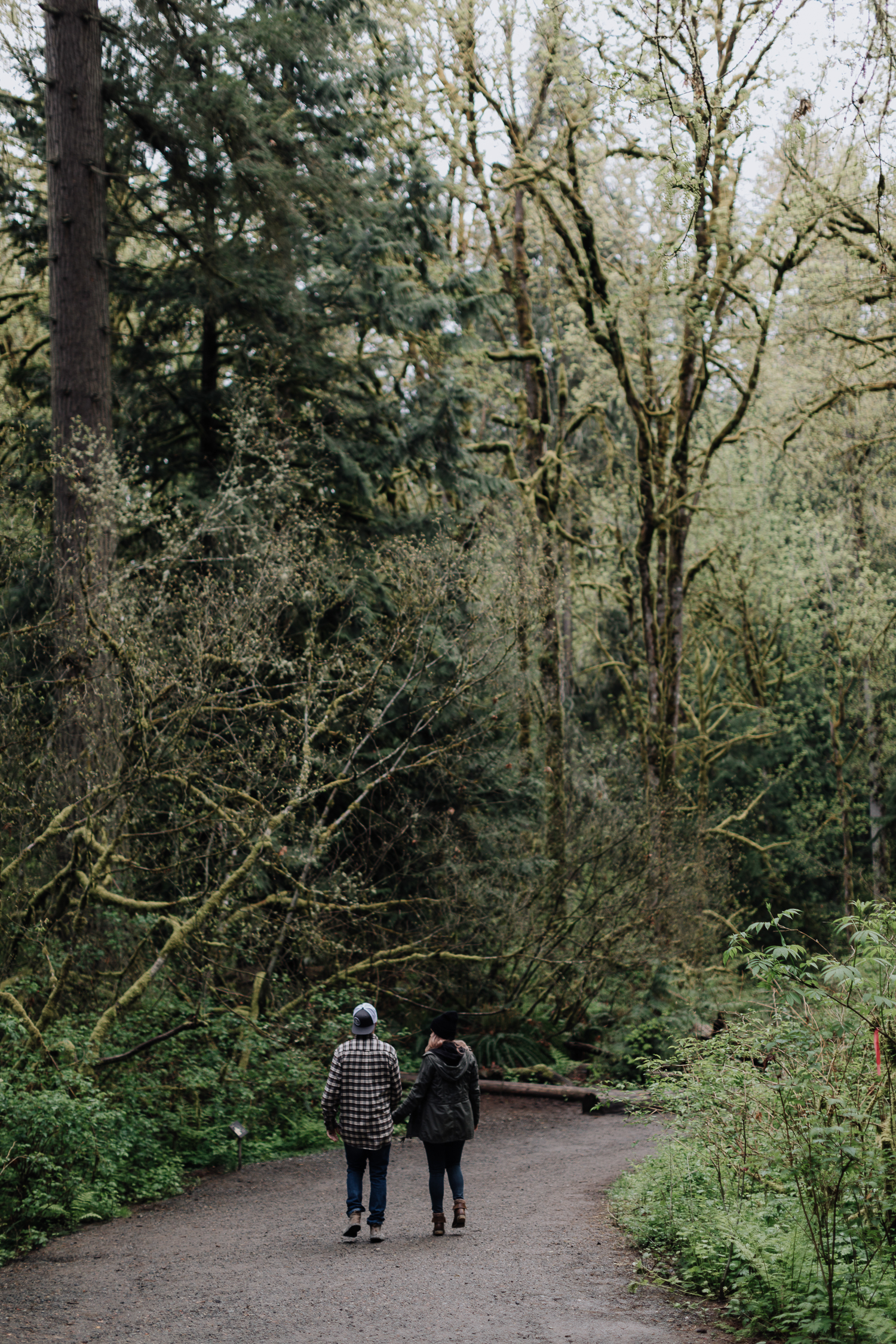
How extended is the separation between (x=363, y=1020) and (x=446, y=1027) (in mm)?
565

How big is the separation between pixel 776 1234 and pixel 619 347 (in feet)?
51.5

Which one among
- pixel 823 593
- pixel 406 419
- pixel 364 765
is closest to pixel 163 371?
pixel 406 419

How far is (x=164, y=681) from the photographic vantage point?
10242 millimetres

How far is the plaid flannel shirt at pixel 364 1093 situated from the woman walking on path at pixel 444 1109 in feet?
0.36

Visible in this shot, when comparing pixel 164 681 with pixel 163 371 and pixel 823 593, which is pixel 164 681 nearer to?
pixel 163 371

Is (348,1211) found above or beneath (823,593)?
beneath

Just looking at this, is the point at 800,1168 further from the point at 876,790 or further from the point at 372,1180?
the point at 876,790

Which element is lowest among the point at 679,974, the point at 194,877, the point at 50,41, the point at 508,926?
the point at 679,974

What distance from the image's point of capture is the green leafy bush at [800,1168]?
4934 millimetres

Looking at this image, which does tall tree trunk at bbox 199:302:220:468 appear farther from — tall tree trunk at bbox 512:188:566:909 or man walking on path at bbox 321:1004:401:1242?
man walking on path at bbox 321:1004:401:1242

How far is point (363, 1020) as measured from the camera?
756cm

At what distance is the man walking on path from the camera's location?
7.36m

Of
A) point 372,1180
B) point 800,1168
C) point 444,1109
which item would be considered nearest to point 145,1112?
point 372,1180

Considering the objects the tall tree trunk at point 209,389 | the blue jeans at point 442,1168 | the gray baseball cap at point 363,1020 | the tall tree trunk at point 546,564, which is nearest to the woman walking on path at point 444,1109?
the blue jeans at point 442,1168
